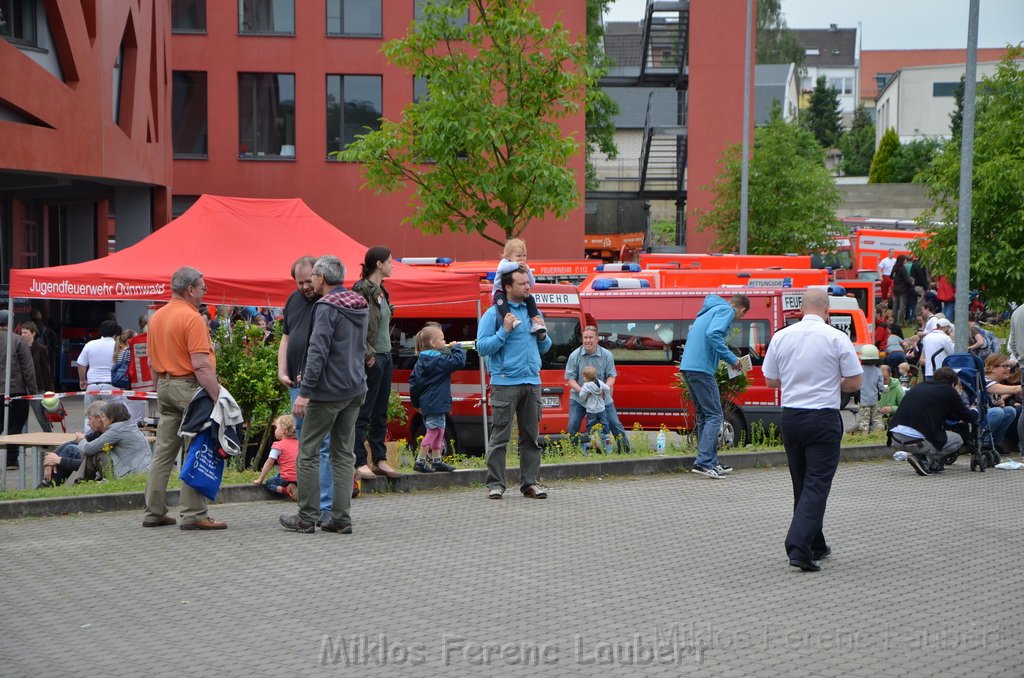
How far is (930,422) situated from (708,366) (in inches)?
92.8

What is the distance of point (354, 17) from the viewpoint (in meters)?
35.5

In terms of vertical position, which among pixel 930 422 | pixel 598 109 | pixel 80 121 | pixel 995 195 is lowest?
pixel 930 422

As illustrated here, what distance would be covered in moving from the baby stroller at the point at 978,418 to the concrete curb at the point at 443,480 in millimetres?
1145

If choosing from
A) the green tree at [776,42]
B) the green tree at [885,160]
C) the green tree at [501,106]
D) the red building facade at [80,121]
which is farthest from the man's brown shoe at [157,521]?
the green tree at [776,42]

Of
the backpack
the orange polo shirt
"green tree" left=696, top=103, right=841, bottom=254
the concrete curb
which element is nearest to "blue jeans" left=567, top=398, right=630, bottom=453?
the concrete curb

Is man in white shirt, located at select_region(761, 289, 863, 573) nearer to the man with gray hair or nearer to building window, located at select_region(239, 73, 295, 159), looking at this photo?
the man with gray hair

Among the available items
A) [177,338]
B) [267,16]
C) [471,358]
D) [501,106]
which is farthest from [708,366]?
[267,16]

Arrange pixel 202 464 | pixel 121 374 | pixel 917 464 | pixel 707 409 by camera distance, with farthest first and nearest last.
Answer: pixel 121 374, pixel 917 464, pixel 707 409, pixel 202 464

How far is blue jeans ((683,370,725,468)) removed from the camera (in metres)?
12.0

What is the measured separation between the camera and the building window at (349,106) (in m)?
35.5

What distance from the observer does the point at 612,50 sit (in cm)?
6169

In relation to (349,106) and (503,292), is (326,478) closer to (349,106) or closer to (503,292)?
(503,292)

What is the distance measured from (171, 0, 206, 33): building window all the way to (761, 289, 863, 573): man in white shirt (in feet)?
101

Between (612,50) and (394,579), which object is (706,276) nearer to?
(394,579)
